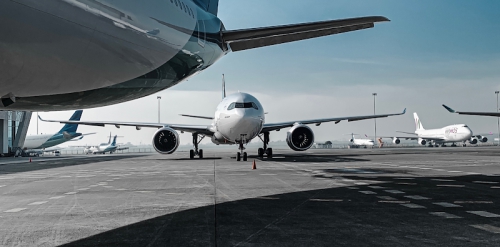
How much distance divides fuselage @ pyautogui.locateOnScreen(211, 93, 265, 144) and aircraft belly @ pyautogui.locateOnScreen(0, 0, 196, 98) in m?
14.9

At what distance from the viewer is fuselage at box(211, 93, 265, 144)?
63.1 ft

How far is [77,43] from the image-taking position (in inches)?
120

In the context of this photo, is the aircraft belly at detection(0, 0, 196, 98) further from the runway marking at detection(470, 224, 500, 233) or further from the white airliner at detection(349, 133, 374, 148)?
the white airliner at detection(349, 133, 374, 148)

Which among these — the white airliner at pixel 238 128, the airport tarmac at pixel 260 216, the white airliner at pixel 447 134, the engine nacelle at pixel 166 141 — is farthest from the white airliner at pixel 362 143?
the airport tarmac at pixel 260 216

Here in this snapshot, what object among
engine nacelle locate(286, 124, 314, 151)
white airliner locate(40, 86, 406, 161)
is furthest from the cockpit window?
engine nacelle locate(286, 124, 314, 151)

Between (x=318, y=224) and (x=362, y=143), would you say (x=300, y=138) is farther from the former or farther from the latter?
(x=362, y=143)

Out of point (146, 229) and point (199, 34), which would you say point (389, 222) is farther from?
point (199, 34)

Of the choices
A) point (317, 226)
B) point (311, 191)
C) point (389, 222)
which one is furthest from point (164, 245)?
point (311, 191)

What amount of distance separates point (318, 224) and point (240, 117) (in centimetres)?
1438

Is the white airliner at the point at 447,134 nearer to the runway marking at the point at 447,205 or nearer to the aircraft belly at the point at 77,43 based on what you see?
the runway marking at the point at 447,205

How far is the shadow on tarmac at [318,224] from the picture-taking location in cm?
400

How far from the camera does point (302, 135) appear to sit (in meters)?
22.0

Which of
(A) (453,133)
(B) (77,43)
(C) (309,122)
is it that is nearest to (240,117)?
(C) (309,122)

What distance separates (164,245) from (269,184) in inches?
224
